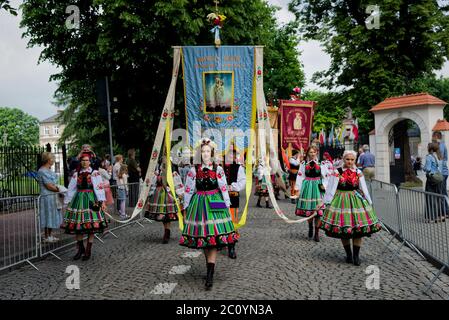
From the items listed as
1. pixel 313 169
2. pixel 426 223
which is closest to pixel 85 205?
pixel 313 169

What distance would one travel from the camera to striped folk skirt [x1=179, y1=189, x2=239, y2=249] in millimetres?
5793

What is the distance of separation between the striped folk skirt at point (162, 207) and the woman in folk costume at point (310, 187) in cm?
254

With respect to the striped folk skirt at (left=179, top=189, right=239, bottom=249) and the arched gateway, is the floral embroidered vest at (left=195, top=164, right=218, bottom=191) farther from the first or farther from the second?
the arched gateway

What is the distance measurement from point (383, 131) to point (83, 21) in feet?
40.9

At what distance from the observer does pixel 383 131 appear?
744 inches

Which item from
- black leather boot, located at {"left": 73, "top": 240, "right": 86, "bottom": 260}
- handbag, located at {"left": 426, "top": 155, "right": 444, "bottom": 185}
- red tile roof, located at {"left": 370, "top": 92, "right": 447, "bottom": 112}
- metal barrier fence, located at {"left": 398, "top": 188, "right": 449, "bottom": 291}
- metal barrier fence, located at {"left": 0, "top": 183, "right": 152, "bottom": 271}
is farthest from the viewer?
red tile roof, located at {"left": 370, "top": 92, "right": 447, "bottom": 112}

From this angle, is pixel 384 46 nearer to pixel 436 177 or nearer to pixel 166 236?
pixel 436 177

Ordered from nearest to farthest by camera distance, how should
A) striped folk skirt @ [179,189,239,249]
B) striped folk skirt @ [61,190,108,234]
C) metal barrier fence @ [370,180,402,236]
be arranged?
striped folk skirt @ [179,189,239,249]
striped folk skirt @ [61,190,108,234]
metal barrier fence @ [370,180,402,236]

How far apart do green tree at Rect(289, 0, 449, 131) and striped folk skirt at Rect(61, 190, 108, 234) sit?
1729 cm

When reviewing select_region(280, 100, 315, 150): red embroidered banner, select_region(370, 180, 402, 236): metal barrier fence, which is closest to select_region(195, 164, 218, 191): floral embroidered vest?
select_region(370, 180, 402, 236): metal barrier fence

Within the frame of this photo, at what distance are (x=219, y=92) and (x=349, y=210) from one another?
3772mm

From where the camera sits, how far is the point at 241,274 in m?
6.34

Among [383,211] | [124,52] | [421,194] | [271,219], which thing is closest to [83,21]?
[124,52]

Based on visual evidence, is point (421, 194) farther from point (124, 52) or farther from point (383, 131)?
point (383, 131)
